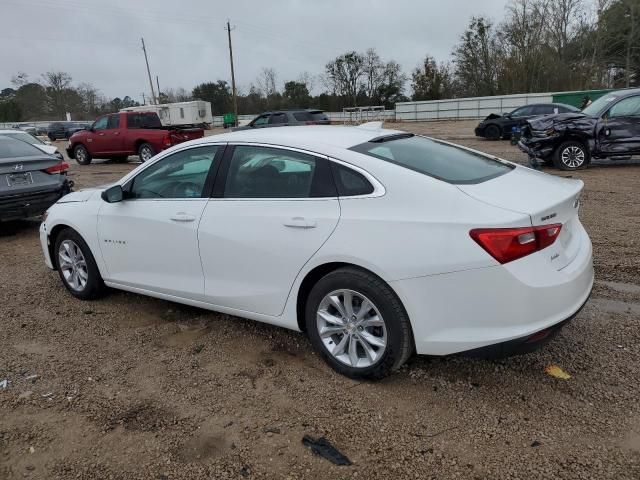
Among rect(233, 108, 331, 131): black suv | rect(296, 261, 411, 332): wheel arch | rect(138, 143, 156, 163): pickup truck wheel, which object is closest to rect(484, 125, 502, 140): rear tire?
rect(233, 108, 331, 131): black suv

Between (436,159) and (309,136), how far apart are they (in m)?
0.89

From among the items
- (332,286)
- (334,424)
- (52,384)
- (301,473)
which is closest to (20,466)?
(52,384)

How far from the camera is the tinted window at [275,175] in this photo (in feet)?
10.8

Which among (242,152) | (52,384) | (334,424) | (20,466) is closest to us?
(20,466)

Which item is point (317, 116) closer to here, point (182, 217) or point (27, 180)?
point (27, 180)

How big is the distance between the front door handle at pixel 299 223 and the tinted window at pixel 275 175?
0.58 feet

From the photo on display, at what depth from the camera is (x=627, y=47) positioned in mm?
48531

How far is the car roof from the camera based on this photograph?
344cm

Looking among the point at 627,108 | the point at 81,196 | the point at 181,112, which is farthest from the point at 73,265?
the point at 181,112

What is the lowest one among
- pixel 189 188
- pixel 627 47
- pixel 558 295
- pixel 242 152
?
pixel 558 295

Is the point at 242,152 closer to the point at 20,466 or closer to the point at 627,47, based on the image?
the point at 20,466

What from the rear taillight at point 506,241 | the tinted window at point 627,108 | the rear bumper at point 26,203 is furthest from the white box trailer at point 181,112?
the rear taillight at point 506,241

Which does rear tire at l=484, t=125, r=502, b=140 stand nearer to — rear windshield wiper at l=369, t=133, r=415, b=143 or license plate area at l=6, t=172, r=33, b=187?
license plate area at l=6, t=172, r=33, b=187

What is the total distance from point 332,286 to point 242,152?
127cm
